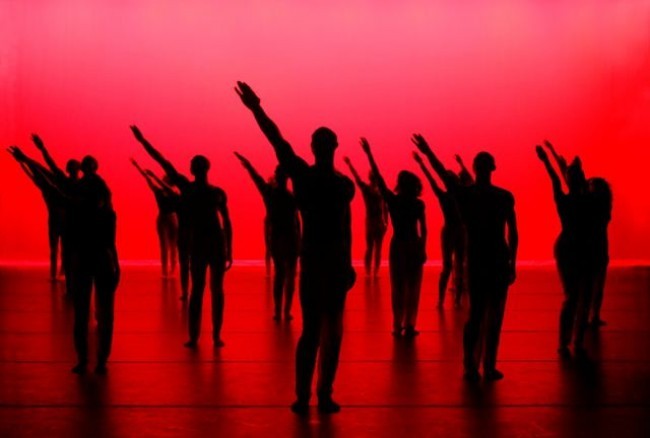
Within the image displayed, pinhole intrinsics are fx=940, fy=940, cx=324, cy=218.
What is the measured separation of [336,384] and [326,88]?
481 inches

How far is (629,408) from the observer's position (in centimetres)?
618

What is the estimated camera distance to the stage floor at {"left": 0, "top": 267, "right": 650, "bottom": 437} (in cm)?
577

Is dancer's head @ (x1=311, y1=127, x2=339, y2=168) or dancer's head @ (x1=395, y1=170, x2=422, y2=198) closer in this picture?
dancer's head @ (x1=311, y1=127, x2=339, y2=168)

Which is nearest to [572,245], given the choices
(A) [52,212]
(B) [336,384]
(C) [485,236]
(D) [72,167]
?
(C) [485,236]

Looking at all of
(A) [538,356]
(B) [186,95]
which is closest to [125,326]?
(A) [538,356]

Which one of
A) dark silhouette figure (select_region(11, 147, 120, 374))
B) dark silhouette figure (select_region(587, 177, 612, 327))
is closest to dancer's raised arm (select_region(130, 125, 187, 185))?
dark silhouette figure (select_region(11, 147, 120, 374))

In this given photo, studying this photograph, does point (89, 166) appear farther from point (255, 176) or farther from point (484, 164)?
point (484, 164)

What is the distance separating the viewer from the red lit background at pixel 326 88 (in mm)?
18438

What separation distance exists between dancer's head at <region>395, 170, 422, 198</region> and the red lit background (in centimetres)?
958

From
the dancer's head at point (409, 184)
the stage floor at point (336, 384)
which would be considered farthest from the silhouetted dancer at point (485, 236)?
the dancer's head at point (409, 184)

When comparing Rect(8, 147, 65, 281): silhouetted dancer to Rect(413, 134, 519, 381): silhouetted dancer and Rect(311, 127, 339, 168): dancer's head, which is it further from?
Rect(413, 134, 519, 381): silhouetted dancer

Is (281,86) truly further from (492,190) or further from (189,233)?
(492,190)

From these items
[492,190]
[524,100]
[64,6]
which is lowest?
[492,190]

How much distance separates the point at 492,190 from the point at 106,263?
115 inches
